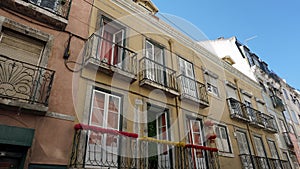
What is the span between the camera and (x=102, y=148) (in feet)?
17.1

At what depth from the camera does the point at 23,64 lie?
A: 4852mm

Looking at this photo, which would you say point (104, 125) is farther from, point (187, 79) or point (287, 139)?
point (287, 139)

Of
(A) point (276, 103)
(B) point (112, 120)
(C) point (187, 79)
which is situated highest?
(A) point (276, 103)

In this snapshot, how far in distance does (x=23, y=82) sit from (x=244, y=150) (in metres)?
9.85

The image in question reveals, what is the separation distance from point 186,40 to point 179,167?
Answer: 22.1ft

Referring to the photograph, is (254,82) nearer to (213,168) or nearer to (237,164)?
(237,164)

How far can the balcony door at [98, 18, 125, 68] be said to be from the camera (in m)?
6.87

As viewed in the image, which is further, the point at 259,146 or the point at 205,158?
the point at 259,146

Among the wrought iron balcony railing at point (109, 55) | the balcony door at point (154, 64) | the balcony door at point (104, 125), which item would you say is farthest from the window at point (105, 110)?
the balcony door at point (154, 64)

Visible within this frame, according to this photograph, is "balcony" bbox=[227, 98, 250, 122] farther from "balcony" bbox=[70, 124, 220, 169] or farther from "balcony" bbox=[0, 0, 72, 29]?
"balcony" bbox=[0, 0, 72, 29]

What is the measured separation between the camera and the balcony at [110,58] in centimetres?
596

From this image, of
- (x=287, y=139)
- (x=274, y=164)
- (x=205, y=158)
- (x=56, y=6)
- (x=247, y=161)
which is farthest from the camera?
(x=287, y=139)

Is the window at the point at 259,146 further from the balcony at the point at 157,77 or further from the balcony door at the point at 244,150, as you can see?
the balcony at the point at 157,77

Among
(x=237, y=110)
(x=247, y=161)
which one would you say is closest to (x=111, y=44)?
(x=237, y=110)
